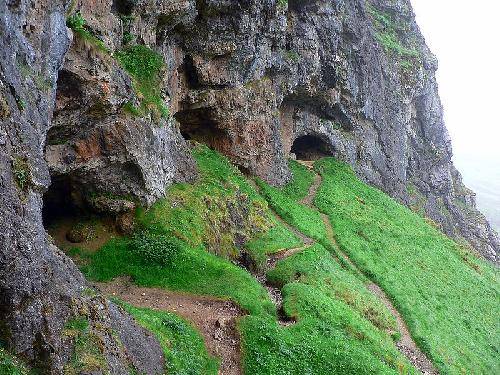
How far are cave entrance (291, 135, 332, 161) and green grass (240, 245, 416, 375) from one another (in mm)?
24896

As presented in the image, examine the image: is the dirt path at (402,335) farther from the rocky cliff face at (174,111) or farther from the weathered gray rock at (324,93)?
the rocky cliff face at (174,111)

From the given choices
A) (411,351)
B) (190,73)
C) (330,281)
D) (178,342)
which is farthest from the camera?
(190,73)

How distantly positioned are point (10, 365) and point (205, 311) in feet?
35.7

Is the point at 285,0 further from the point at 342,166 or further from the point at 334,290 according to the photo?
the point at 334,290

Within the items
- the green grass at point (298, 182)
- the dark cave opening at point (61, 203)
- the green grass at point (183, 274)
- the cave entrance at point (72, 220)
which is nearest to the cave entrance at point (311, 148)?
the green grass at point (298, 182)

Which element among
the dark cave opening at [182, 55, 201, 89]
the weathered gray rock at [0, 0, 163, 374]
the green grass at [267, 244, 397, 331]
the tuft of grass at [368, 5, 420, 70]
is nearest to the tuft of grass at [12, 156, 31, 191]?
the weathered gray rock at [0, 0, 163, 374]

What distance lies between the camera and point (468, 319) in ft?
114

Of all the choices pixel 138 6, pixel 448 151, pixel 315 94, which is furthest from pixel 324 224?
pixel 448 151

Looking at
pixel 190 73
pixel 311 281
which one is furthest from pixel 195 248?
pixel 190 73

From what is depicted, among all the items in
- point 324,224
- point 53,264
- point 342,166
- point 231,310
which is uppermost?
point 342,166

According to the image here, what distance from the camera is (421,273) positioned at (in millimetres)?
37938

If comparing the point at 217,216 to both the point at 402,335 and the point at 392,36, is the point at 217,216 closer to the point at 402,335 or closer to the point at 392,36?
the point at 402,335

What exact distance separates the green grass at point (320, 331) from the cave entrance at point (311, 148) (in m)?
24.9

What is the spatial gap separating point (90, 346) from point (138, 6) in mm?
19754
